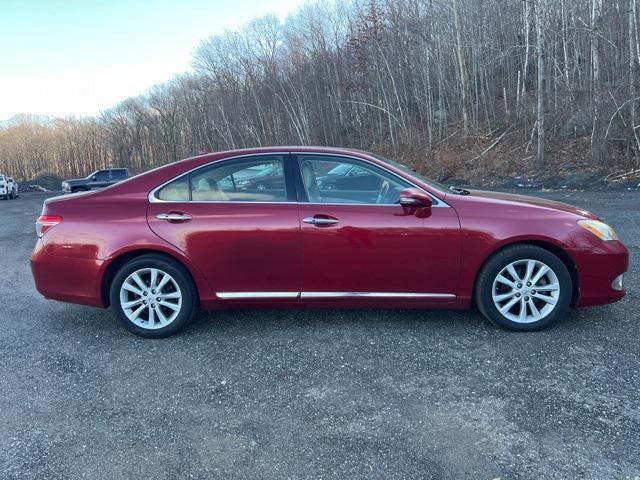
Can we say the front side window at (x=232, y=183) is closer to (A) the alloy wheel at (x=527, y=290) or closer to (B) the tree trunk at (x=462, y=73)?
(A) the alloy wheel at (x=527, y=290)

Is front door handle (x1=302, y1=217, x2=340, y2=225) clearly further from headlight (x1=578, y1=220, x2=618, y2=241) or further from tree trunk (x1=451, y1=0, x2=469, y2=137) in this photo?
tree trunk (x1=451, y1=0, x2=469, y2=137)

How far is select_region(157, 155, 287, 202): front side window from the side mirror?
0.98 metres

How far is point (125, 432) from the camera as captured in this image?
8.46 ft

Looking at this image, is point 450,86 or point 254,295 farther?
point 450,86

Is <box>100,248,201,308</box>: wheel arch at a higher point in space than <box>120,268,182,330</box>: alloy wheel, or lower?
higher

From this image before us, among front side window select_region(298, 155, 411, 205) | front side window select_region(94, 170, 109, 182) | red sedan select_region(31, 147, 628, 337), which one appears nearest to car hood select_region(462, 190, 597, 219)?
red sedan select_region(31, 147, 628, 337)

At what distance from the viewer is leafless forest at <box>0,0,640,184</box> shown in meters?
16.5

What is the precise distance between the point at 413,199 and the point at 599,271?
1.56 metres

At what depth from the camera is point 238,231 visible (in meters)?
3.74

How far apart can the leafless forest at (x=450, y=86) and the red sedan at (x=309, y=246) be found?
45.2 feet

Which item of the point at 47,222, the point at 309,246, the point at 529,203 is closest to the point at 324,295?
the point at 309,246

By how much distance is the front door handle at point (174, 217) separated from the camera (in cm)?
379

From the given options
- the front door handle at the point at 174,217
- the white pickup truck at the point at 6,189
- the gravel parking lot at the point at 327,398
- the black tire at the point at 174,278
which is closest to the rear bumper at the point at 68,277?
the black tire at the point at 174,278

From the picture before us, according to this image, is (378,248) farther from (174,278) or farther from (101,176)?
(101,176)
